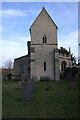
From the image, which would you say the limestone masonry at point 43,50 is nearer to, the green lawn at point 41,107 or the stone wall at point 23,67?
the stone wall at point 23,67

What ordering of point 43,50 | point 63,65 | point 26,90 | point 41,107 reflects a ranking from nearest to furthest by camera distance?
point 41,107 → point 26,90 → point 43,50 → point 63,65

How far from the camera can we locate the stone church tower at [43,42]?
54125 mm

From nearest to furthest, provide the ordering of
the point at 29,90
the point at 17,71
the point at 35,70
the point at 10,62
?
the point at 29,90 → the point at 35,70 → the point at 17,71 → the point at 10,62

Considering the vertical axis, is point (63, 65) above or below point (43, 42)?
below

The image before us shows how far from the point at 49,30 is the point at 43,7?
530 centimetres

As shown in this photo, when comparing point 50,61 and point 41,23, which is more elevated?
point 41,23

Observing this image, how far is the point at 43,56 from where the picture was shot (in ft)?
180

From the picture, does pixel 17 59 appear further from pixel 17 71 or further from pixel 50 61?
pixel 50 61

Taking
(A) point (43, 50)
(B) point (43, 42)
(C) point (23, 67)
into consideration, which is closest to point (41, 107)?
(A) point (43, 50)

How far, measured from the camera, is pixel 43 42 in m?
55.5

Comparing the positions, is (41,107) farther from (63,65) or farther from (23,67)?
(63,65)

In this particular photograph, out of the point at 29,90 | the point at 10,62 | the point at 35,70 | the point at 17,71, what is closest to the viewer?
the point at 29,90

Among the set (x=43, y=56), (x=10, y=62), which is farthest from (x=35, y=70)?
(x=10, y=62)

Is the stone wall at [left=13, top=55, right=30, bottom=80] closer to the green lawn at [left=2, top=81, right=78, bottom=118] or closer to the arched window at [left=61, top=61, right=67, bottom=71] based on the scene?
the arched window at [left=61, top=61, right=67, bottom=71]
